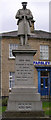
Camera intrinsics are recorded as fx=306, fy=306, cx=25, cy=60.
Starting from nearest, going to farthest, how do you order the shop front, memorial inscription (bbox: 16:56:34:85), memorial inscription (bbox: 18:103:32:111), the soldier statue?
memorial inscription (bbox: 18:103:32:111)
memorial inscription (bbox: 16:56:34:85)
the soldier statue
the shop front

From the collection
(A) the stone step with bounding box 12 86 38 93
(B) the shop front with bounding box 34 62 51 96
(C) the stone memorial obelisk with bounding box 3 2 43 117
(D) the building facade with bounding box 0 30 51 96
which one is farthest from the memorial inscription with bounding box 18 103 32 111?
(B) the shop front with bounding box 34 62 51 96

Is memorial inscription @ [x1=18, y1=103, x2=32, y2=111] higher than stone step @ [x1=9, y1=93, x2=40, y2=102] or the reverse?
the reverse

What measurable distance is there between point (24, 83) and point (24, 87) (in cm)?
24

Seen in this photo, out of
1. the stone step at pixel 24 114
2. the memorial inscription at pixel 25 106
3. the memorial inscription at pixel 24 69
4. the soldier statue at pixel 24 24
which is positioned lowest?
the stone step at pixel 24 114

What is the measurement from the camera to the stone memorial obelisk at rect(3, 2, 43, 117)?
1455 centimetres

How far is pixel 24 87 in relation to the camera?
15.1 m

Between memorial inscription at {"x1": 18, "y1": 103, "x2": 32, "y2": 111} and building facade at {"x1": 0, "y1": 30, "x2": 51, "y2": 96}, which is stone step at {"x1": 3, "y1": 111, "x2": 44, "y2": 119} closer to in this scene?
memorial inscription at {"x1": 18, "y1": 103, "x2": 32, "y2": 111}

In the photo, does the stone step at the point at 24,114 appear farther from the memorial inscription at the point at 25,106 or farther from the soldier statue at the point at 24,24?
the soldier statue at the point at 24,24

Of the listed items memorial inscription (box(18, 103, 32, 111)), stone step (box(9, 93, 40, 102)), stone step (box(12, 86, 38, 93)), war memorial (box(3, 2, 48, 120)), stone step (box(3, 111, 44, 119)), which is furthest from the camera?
stone step (box(12, 86, 38, 93))

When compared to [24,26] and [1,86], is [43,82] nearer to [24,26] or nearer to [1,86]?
[1,86]

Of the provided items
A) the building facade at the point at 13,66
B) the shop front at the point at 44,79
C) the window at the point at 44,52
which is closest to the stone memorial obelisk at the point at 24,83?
the building facade at the point at 13,66

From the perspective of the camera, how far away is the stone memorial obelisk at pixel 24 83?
14555mm

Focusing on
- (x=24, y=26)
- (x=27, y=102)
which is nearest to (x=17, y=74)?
(x=27, y=102)

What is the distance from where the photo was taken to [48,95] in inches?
1490
